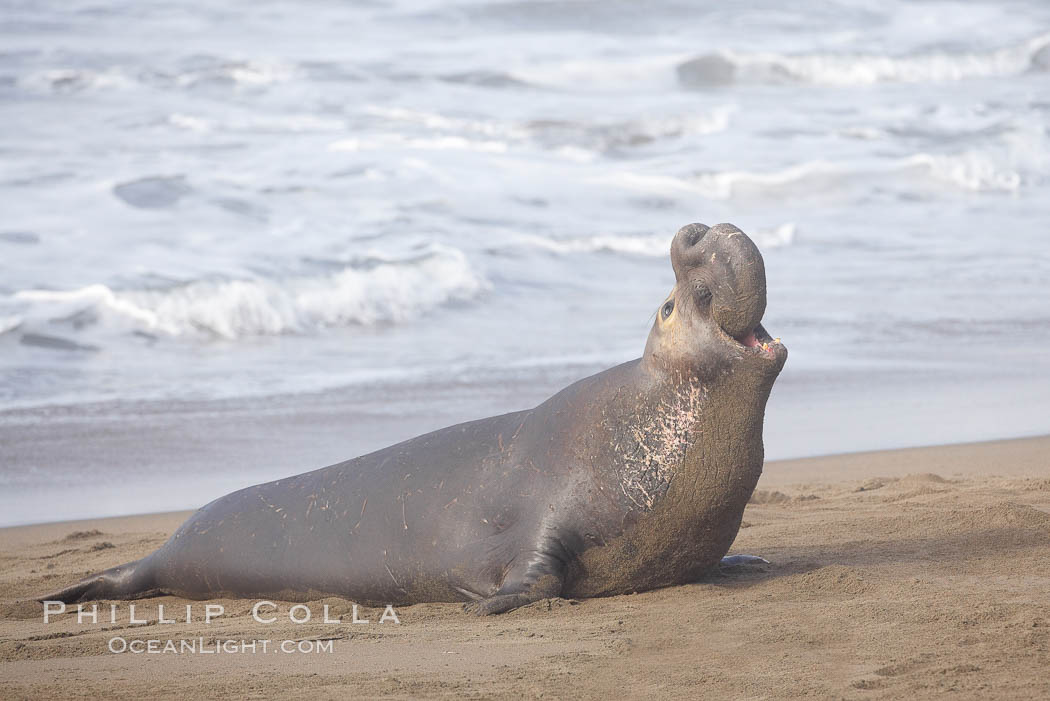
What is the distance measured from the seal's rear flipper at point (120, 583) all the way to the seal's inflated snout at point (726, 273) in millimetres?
2691

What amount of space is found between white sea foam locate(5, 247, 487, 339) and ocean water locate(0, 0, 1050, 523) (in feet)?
0.13

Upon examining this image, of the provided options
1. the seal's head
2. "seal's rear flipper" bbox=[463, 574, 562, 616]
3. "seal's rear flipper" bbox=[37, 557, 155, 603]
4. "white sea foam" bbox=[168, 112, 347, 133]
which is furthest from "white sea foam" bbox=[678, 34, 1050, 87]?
"seal's rear flipper" bbox=[463, 574, 562, 616]

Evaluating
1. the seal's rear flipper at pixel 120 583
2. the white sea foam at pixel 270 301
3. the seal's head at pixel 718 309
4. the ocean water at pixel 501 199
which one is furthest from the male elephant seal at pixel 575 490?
the white sea foam at pixel 270 301

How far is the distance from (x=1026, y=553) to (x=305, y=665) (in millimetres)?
2699

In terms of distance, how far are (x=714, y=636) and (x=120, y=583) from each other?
2762 mm

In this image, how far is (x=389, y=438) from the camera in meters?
8.23

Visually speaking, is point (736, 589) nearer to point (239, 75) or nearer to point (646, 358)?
point (646, 358)

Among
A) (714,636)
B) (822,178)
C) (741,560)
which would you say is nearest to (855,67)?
(822,178)

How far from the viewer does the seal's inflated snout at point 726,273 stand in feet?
13.3

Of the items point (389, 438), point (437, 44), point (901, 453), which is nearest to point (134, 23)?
point (437, 44)

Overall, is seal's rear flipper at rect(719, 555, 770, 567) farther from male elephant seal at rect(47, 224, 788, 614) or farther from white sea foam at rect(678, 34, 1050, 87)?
white sea foam at rect(678, 34, 1050, 87)

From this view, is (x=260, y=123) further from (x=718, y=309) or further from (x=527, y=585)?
(x=718, y=309)

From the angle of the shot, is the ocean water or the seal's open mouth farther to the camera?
the ocean water

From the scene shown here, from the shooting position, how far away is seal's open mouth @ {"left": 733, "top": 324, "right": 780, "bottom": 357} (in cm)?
418
